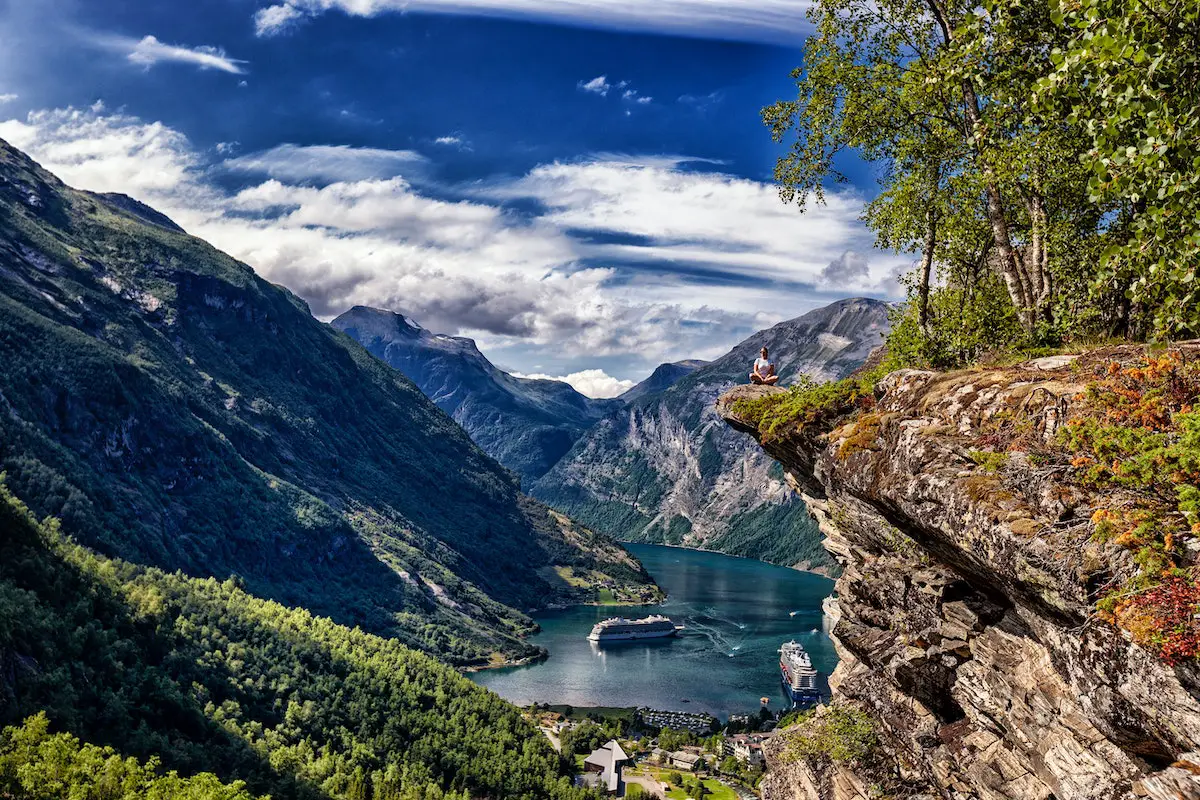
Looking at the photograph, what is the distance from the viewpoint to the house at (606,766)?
10444 centimetres

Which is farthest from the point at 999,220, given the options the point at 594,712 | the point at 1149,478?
the point at 594,712

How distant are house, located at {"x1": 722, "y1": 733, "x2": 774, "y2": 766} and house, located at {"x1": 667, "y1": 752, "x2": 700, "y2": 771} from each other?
5191mm

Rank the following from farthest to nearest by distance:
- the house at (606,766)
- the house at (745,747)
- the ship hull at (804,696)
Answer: the ship hull at (804,696)
the house at (745,747)
the house at (606,766)

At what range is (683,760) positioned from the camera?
383 ft

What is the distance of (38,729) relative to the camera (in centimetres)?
5588

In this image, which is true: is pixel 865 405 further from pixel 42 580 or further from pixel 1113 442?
pixel 42 580

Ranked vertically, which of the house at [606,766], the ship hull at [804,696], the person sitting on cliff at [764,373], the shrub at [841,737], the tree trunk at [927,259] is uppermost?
the tree trunk at [927,259]

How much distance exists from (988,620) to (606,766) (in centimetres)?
10264

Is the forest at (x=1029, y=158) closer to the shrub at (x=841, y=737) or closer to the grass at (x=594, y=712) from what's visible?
the shrub at (x=841, y=737)

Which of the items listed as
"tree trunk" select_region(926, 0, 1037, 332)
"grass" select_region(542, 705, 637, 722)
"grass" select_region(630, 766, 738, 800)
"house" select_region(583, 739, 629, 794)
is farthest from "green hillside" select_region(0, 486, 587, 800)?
"tree trunk" select_region(926, 0, 1037, 332)

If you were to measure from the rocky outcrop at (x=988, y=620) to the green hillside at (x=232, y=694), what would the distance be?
59070 millimetres

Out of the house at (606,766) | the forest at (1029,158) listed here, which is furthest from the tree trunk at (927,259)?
the house at (606,766)

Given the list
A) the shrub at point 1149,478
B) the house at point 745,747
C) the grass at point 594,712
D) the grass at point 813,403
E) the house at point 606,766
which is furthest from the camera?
the grass at point 594,712

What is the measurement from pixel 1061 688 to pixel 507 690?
17137cm
